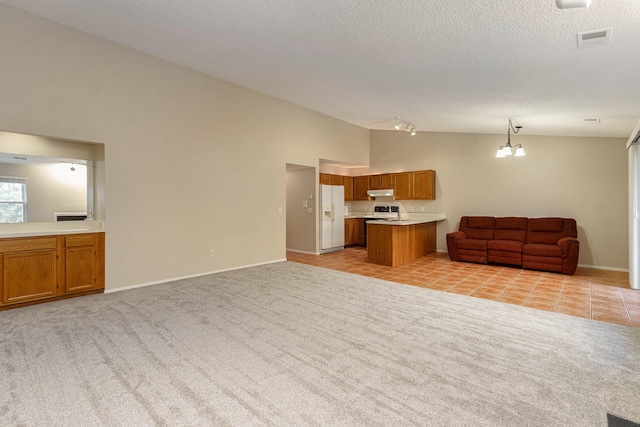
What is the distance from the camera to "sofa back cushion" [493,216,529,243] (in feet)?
21.3

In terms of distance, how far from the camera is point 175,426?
172 cm

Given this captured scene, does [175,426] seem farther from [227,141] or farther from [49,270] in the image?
[227,141]

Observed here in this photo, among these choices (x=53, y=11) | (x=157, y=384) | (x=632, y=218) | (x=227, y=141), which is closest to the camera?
(x=157, y=384)

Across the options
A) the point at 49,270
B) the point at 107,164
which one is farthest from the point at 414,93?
the point at 49,270

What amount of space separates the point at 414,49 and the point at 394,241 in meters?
3.89

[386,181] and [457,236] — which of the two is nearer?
[457,236]

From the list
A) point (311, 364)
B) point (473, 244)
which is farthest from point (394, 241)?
point (311, 364)

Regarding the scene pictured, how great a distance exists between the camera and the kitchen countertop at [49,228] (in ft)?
12.5

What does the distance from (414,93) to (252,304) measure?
370cm

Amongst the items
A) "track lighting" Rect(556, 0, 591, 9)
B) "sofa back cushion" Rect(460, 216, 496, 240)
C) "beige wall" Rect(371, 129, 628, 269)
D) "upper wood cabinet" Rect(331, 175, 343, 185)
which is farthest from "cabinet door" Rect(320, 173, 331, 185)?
"track lighting" Rect(556, 0, 591, 9)

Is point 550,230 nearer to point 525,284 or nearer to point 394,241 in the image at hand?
point 525,284

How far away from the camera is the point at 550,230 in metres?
6.20

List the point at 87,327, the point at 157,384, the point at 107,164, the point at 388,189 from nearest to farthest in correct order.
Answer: the point at 157,384 → the point at 87,327 → the point at 107,164 → the point at 388,189

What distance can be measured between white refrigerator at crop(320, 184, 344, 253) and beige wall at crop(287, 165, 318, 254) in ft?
0.77
